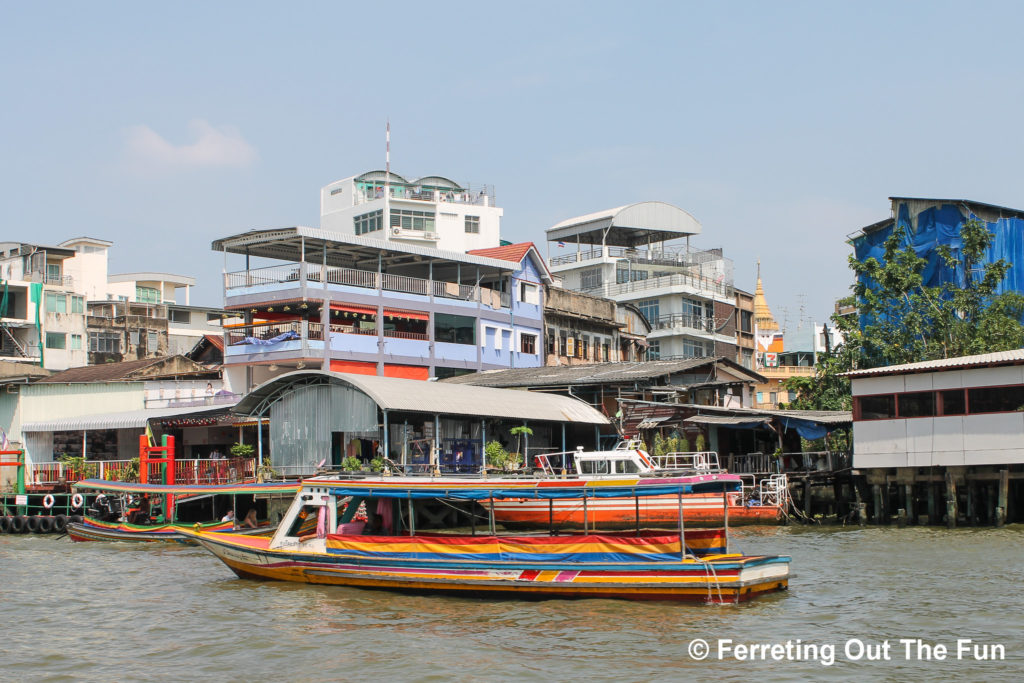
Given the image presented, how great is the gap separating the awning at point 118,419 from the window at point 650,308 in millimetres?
31886

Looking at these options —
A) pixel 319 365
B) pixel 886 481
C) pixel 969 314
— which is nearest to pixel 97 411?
pixel 319 365

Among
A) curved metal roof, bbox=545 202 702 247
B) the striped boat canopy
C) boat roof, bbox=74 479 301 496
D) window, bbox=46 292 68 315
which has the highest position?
curved metal roof, bbox=545 202 702 247

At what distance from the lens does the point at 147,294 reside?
78.3m

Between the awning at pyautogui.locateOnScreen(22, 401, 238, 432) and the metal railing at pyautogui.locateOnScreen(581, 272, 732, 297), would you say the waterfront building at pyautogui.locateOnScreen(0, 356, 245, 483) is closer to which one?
the awning at pyautogui.locateOnScreen(22, 401, 238, 432)

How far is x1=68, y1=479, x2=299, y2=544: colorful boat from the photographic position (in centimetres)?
2925

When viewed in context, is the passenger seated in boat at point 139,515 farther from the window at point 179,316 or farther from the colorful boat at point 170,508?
the window at point 179,316

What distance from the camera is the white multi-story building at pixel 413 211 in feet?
229

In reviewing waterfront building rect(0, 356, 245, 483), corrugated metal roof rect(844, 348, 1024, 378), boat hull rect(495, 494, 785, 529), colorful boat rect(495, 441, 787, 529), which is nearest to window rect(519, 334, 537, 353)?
waterfront building rect(0, 356, 245, 483)

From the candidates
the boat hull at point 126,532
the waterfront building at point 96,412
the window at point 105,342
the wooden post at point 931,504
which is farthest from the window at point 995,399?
the window at point 105,342

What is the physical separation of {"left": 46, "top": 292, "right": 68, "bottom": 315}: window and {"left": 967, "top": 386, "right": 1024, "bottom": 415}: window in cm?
4616

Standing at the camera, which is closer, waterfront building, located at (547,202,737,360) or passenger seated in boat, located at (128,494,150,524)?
passenger seated in boat, located at (128,494,150,524)

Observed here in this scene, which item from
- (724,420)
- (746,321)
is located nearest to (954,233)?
(724,420)

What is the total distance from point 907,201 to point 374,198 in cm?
3764

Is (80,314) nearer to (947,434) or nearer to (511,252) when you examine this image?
(511,252)
